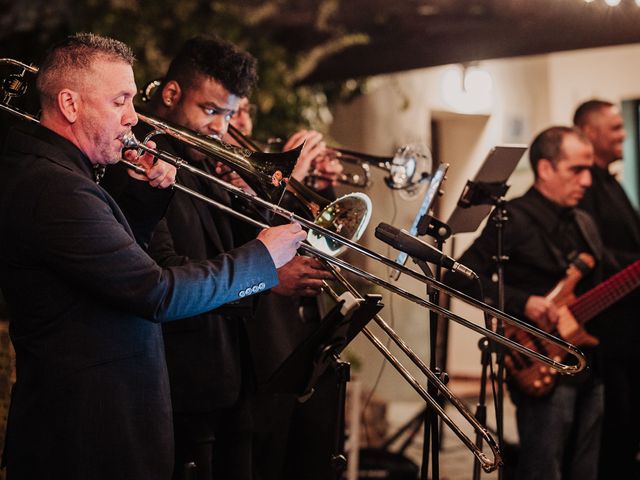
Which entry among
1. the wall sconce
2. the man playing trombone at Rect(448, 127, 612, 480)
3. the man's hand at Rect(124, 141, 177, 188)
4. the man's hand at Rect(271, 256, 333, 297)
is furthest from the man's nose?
the wall sconce

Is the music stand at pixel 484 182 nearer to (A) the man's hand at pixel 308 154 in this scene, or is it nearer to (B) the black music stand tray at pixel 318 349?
(A) the man's hand at pixel 308 154

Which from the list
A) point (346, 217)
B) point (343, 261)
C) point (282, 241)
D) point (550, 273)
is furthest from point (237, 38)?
point (282, 241)

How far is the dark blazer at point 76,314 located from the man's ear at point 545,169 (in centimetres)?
244

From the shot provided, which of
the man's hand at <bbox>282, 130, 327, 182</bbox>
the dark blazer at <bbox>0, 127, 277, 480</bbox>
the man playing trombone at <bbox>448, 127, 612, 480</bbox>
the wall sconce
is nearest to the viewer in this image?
the dark blazer at <bbox>0, 127, 277, 480</bbox>

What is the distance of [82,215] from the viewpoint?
2.39m

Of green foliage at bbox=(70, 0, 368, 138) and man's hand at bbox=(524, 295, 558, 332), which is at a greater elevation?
green foliage at bbox=(70, 0, 368, 138)

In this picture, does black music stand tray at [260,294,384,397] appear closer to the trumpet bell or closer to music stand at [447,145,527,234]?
the trumpet bell

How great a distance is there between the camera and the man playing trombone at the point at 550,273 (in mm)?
4090

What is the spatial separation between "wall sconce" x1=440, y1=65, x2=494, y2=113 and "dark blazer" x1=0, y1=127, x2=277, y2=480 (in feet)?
20.2

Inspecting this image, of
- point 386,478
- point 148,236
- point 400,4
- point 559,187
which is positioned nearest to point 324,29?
point 400,4

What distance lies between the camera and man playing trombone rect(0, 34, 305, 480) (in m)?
2.40

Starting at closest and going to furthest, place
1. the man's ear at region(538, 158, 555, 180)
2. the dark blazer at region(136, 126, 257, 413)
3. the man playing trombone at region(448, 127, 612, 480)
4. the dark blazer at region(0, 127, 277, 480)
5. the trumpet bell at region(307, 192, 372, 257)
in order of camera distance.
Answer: the dark blazer at region(0, 127, 277, 480) < the dark blazer at region(136, 126, 257, 413) < the trumpet bell at region(307, 192, 372, 257) < the man playing trombone at region(448, 127, 612, 480) < the man's ear at region(538, 158, 555, 180)

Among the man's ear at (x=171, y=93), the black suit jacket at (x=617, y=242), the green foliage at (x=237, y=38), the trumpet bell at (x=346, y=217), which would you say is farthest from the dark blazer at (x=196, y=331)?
the green foliage at (x=237, y=38)

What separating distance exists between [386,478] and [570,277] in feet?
5.44
